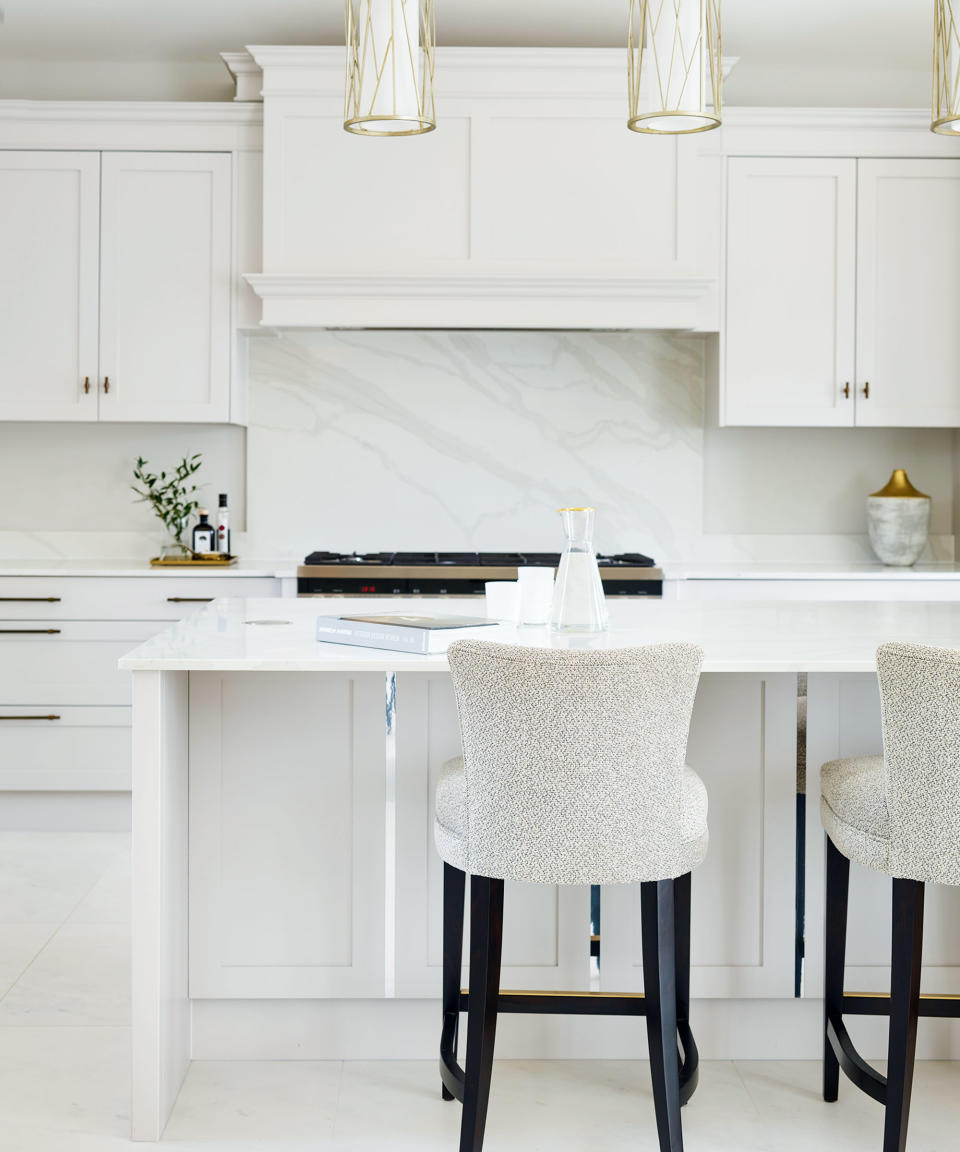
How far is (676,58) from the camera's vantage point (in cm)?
187

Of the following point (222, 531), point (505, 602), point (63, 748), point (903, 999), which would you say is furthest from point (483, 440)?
point (903, 999)

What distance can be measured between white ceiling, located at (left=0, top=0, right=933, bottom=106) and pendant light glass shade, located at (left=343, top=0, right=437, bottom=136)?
209cm

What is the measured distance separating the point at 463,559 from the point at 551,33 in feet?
6.06

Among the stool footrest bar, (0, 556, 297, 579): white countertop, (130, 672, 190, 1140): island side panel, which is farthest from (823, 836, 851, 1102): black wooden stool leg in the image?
(0, 556, 297, 579): white countertop

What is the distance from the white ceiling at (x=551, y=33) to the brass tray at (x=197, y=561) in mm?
1835

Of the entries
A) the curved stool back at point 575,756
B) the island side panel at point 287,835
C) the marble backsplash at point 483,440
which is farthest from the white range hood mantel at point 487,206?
the curved stool back at point 575,756

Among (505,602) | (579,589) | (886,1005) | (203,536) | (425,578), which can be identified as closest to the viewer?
(886,1005)

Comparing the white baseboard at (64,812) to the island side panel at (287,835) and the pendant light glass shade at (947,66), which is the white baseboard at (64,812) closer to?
the island side panel at (287,835)

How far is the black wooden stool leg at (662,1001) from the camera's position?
178 cm

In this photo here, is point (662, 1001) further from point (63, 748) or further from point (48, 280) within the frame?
point (48, 280)

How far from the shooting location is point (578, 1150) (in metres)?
2.01

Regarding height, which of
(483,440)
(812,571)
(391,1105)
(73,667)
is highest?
(483,440)

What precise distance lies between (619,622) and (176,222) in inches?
99.2

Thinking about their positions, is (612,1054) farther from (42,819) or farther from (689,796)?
(42,819)
